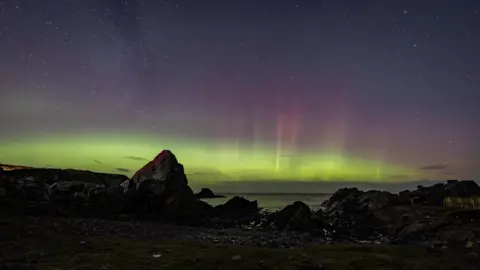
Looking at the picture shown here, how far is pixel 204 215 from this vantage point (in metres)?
41.3

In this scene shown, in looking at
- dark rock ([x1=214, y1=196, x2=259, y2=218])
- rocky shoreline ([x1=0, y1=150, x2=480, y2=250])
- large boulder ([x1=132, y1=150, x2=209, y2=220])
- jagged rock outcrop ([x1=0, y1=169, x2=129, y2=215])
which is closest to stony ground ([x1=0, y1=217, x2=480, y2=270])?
rocky shoreline ([x1=0, y1=150, x2=480, y2=250])

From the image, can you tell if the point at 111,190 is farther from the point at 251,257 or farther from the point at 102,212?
the point at 251,257

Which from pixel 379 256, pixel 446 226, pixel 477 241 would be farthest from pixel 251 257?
pixel 446 226

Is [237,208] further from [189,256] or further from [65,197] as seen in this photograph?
[189,256]

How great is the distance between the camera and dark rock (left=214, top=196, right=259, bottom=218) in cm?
4774

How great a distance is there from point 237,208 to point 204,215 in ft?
34.9

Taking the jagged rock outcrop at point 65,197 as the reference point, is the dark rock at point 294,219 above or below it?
below

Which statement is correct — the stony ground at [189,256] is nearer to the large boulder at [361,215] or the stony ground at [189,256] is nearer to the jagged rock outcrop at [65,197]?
the large boulder at [361,215]

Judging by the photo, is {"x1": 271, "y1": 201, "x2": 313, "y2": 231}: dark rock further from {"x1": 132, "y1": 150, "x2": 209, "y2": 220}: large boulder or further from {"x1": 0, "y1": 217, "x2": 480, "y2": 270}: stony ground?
{"x1": 0, "y1": 217, "x2": 480, "y2": 270}: stony ground

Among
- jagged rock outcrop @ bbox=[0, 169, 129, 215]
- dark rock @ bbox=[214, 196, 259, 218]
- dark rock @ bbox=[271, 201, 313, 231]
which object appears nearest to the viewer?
dark rock @ bbox=[271, 201, 313, 231]

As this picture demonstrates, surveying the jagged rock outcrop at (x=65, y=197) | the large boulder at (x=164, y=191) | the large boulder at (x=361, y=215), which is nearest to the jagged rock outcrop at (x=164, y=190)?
the large boulder at (x=164, y=191)

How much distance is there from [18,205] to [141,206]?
11034 millimetres

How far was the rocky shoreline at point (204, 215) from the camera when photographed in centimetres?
2280

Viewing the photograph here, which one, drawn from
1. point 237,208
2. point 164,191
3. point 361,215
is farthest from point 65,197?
point 361,215
